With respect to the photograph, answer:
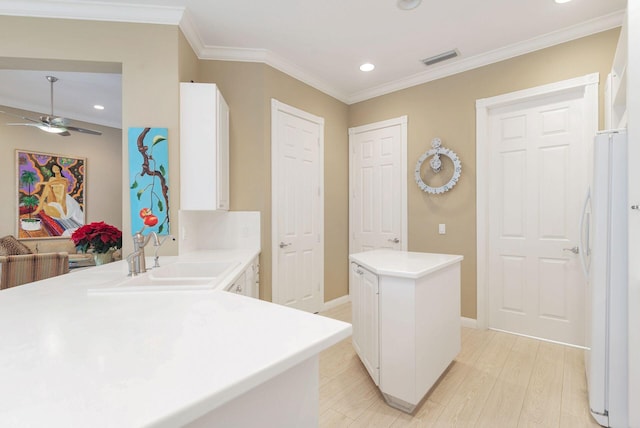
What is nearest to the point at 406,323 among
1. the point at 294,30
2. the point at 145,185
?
the point at 145,185

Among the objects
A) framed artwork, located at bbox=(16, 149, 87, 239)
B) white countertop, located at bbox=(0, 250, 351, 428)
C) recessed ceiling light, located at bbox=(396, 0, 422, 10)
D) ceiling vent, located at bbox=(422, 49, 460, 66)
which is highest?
recessed ceiling light, located at bbox=(396, 0, 422, 10)

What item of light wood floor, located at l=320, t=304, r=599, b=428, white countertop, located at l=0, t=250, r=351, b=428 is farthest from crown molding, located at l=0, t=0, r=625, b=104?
light wood floor, located at l=320, t=304, r=599, b=428

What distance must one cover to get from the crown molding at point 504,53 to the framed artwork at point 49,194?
15.1 feet

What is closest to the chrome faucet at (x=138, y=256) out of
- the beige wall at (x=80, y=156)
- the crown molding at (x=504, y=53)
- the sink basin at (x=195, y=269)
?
the sink basin at (x=195, y=269)

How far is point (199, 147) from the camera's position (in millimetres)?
2455

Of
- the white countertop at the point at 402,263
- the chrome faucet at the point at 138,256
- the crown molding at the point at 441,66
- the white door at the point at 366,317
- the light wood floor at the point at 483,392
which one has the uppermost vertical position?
the crown molding at the point at 441,66

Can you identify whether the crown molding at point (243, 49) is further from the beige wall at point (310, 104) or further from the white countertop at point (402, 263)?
the white countertop at point (402, 263)

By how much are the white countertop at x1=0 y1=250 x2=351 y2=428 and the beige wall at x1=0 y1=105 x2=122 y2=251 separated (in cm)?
418

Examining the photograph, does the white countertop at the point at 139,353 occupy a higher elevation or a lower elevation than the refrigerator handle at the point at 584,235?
lower

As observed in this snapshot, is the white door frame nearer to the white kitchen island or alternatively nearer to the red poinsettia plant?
the white kitchen island

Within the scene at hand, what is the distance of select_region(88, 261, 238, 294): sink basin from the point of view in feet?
4.46

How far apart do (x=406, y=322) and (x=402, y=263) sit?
40 centimetres

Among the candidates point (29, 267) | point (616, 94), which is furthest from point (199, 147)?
point (616, 94)

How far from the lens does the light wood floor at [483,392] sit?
5.90 feet
